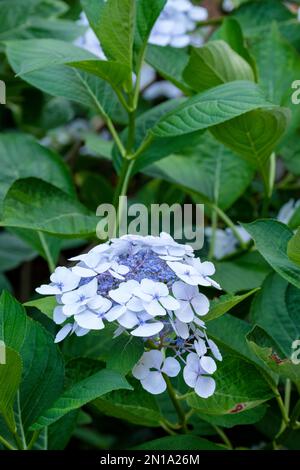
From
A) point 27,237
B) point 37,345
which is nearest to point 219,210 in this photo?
point 27,237

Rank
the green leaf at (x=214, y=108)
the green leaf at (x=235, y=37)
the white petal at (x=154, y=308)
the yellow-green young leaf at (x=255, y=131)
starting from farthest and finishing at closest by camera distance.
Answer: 1. the green leaf at (x=235, y=37)
2. the yellow-green young leaf at (x=255, y=131)
3. the green leaf at (x=214, y=108)
4. the white petal at (x=154, y=308)

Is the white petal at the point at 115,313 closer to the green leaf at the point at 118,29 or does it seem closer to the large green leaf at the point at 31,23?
the green leaf at the point at 118,29

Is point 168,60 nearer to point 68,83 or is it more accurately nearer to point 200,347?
point 68,83

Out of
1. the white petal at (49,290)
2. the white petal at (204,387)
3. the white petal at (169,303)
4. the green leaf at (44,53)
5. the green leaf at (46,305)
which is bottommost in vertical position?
the white petal at (204,387)

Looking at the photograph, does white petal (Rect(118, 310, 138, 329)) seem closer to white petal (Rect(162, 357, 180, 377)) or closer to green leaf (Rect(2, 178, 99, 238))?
white petal (Rect(162, 357, 180, 377))

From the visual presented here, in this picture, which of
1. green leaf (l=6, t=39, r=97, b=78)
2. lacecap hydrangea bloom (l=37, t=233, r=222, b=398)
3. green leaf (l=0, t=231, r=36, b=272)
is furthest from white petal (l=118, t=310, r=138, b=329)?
green leaf (l=0, t=231, r=36, b=272)

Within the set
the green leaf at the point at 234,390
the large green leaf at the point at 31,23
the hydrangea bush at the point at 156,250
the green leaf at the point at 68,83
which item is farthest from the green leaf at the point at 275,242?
the large green leaf at the point at 31,23

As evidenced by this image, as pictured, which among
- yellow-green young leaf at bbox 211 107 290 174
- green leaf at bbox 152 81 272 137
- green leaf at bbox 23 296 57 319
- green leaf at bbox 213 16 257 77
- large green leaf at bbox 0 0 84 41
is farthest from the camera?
large green leaf at bbox 0 0 84 41
